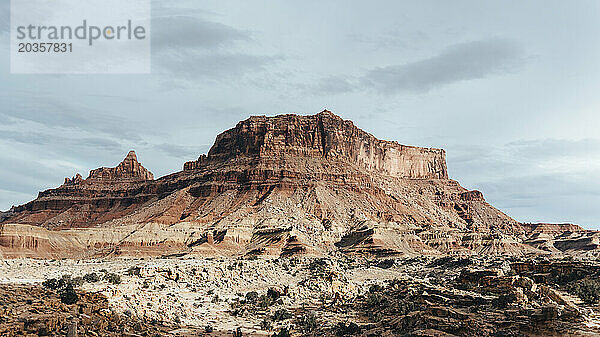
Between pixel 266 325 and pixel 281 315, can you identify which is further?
pixel 281 315

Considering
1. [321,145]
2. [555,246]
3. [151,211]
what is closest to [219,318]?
[151,211]

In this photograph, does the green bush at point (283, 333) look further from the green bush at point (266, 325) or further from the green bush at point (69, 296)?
the green bush at point (69, 296)

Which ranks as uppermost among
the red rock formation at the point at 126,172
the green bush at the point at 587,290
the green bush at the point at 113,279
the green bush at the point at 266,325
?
the red rock formation at the point at 126,172

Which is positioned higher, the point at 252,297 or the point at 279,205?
the point at 279,205

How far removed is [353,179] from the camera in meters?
113

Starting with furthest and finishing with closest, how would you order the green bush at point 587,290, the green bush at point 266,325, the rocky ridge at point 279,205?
the rocky ridge at point 279,205 → the green bush at point 587,290 → the green bush at point 266,325

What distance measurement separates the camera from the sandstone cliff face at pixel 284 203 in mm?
80188

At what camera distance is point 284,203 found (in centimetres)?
9856

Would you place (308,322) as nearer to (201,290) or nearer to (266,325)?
(266,325)

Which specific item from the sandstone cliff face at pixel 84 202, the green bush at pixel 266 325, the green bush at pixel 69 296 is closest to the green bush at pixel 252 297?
the green bush at pixel 266 325

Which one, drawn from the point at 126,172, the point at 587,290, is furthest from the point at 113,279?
the point at 126,172

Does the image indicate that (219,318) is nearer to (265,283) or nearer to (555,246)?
(265,283)

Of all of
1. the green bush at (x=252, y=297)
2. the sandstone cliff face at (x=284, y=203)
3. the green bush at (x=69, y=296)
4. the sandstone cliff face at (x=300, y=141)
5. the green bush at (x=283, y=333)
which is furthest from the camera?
the sandstone cliff face at (x=300, y=141)

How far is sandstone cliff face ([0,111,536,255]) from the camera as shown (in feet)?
263
